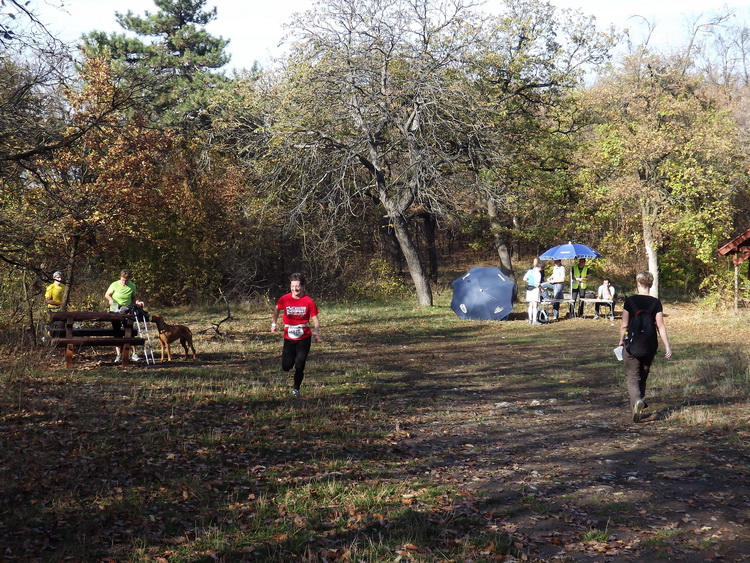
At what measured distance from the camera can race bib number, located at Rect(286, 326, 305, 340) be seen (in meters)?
10.6

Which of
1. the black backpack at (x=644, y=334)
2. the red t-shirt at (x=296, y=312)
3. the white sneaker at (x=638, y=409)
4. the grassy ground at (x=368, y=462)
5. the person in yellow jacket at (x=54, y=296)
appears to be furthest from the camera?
the person in yellow jacket at (x=54, y=296)

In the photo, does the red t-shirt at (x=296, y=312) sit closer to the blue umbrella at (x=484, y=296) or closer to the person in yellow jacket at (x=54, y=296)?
the person in yellow jacket at (x=54, y=296)

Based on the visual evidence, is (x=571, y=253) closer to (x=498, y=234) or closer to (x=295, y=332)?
(x=498, y=234)

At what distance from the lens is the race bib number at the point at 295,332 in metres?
10.6

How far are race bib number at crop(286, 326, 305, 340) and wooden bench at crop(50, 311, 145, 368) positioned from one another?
3.64 metres

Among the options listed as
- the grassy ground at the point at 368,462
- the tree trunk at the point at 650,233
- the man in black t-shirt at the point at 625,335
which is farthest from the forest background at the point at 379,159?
the man in black t-shirt at the point at 625,335

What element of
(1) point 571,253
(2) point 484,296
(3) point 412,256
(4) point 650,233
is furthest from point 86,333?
(4) point 650,233

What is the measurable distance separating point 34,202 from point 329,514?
41.7ft

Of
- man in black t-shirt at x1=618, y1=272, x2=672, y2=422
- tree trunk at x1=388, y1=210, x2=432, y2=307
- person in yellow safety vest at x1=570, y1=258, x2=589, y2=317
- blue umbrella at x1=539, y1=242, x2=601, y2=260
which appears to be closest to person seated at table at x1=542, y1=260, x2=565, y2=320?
blue umbrella at x1=539, y1=242, x2=601, y2=260

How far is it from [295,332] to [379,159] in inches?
611

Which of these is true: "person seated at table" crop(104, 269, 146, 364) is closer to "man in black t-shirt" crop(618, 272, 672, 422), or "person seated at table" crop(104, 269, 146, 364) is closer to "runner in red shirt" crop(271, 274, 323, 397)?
"runner in red shirt" crop(271, 274, 323, 397)

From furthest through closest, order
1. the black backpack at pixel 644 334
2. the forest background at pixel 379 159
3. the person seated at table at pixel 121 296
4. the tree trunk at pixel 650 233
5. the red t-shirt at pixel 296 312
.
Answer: the tree trunk at pixel 650 233, the forest background at pixel 379 159, the person seated at table at pixel 121 296, the red t-shirt at pixel 296 312, the black backpack at pixel 644 334

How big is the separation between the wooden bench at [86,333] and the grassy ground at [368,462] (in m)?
0.44

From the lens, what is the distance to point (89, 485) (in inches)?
256
